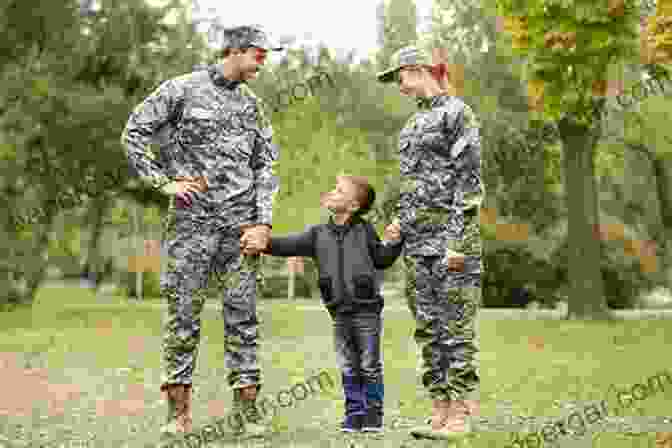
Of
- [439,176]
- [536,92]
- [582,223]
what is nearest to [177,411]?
[439,176]

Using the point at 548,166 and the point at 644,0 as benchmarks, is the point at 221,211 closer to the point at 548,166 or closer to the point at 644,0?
the point at 644,0

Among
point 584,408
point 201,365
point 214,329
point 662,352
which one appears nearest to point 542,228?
point 214,329

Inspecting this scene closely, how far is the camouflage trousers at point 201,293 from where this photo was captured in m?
6.70

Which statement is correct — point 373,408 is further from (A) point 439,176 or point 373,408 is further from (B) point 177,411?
(A) point 439,176

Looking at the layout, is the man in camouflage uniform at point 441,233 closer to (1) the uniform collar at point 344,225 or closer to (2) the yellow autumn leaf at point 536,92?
(1) the uniform collar at point 344,225

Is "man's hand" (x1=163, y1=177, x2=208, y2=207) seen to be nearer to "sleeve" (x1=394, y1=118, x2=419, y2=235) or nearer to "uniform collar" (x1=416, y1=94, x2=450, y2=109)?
"sleeve" (x1=394, y1=118, x2=419, y2=235)

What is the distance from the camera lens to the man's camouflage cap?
681 centimetres

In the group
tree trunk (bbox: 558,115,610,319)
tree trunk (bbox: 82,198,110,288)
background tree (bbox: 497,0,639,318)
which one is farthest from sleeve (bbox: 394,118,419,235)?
tree trunk (bbox: 82,198,110,288)

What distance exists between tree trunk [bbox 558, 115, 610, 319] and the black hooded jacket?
15327 mm

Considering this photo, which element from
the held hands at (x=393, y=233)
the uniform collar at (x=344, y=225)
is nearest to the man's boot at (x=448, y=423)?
the held hands at (x=393, y=233)

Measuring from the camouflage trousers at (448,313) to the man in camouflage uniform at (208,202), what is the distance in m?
0.98

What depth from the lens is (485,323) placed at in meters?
21.2

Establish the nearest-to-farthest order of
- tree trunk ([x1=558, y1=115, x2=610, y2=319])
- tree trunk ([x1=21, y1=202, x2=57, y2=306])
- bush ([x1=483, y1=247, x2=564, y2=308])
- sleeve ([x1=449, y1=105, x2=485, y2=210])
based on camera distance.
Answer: sleeve ([x1=449, y1=105, x2=485, y2=210]) < tree trunk ([x1=558, y1=115, x2=610, y2=319]) < tree trunk ([x1=21, y1=202, x2=57, y2=306]) < bush ([x1=483, y1=247, x2=564, y2=308])

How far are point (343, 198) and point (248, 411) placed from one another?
4.69 feet
